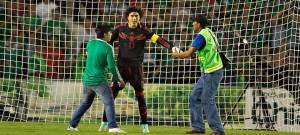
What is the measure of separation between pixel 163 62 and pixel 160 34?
649mm

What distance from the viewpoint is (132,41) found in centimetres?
1095

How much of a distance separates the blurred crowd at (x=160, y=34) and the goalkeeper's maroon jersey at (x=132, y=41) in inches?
197

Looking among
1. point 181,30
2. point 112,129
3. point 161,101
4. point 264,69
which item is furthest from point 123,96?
point 112,129

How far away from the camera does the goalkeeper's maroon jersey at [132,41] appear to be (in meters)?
10.9

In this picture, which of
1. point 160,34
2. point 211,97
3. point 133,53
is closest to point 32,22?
point 160,34

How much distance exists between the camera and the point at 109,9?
1762 centimetres

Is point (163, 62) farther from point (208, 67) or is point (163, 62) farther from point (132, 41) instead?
point (208, 67)

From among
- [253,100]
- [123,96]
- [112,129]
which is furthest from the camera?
[123,96]

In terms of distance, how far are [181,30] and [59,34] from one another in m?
2.81

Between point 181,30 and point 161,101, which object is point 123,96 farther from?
point 181,30

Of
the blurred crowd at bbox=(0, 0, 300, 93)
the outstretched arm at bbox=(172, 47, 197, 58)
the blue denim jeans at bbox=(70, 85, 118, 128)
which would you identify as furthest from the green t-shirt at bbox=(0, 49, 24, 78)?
the outstretched arm at bbox=(172, 47, 197, 58)

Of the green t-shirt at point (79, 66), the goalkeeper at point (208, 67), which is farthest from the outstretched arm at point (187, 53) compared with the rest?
the green t-shirt at point (79, 66)

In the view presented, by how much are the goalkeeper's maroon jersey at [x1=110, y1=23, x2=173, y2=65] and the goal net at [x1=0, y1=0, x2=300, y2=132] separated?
4317 millimetres

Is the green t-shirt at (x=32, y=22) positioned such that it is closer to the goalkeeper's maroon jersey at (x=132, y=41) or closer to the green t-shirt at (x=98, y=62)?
the goalkeeper's maroon jersey at (x=132, y=41)
